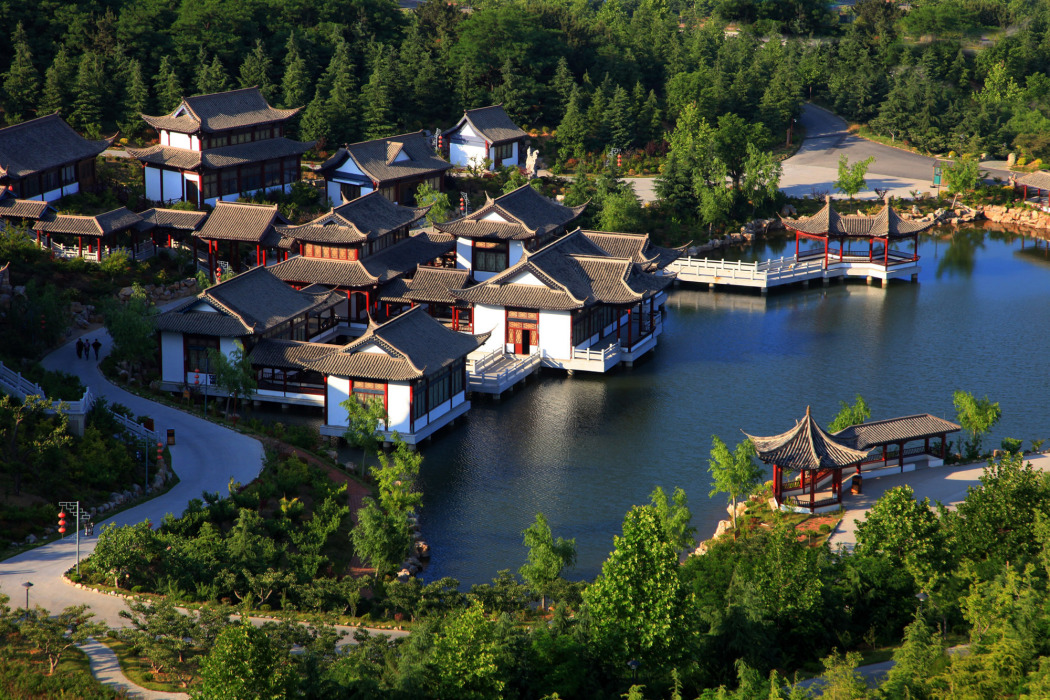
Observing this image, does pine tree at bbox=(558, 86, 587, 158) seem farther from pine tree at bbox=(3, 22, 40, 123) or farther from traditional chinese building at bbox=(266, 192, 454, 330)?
pine tree at bbox=(3, 22, 40, 123)

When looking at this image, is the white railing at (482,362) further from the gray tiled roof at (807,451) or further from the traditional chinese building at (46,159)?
the traditional chinese building at (46,159)

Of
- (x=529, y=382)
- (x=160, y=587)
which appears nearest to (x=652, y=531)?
(x=160, y=587)

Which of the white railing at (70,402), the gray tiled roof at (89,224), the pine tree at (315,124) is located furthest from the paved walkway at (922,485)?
the pine tree at (315,124)

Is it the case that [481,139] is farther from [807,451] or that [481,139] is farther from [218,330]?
[807,451]

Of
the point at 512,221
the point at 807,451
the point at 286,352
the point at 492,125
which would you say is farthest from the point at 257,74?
the point at 807,451

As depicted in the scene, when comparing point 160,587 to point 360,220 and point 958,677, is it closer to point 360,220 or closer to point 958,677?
point 958,677

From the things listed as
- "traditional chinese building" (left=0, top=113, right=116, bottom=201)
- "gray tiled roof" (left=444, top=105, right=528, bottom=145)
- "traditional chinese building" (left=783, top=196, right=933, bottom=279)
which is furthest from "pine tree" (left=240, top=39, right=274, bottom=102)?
"traditional chinese building" (left=783, top=196, right=933, bottom=279)

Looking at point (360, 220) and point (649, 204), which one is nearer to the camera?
point (360, 220)
